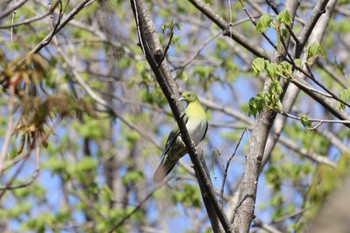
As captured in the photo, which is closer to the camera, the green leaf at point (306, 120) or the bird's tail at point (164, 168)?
the green leaf at point (306, 120)

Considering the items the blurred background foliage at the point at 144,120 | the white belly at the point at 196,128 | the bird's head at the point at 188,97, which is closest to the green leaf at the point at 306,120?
the blurred background foliage at the point at 144,120

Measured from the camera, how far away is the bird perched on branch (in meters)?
6.28

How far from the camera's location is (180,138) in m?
6.34


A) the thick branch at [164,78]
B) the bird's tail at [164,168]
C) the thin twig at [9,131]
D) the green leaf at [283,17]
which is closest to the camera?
the thin twig at [9,131]

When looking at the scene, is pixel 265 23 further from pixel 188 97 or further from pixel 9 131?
pixel 188 97

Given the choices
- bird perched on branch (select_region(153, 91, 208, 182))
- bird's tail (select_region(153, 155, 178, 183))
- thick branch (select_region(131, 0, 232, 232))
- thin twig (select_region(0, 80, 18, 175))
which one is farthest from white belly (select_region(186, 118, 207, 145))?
thin twig (select_region(0, 80, 18, 175))

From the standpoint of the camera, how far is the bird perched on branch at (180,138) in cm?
628

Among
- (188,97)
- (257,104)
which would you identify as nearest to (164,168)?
(188,97)

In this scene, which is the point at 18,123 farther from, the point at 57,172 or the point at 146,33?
the point at 57,172

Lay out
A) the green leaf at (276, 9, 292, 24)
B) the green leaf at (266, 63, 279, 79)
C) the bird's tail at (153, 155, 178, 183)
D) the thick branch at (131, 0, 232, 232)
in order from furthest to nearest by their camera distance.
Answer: the bird's tail at (153, 155, 178, 183) < the green leaf at (276, 9, 292, 24) < the green leaf at (266, 63, 279, 79) < the thick branch at (131, 0, 232, 232)

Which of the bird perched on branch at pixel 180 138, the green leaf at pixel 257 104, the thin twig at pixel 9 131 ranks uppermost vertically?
the bird perched on branch at pixel 180 138

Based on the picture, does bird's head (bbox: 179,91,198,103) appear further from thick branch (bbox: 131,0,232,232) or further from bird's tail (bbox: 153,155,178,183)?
thick branch (bbox: 131,0,232,232)

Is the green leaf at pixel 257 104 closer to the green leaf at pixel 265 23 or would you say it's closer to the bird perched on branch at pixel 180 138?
the green leaf at pixel 265 23

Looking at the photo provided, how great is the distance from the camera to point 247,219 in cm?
455
